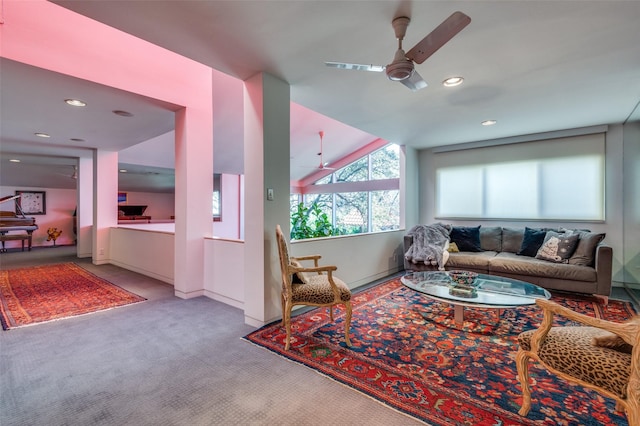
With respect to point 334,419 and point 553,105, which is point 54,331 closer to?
point 334,419

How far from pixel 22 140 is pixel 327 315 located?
621cm

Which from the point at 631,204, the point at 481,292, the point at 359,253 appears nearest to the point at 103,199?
the point at 359,253

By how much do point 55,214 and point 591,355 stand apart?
12588 mm

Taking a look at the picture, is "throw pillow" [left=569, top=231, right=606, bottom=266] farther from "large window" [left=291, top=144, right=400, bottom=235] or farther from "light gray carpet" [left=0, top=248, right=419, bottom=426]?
"large window" [left=291, top=144, right=400, bottom=235]

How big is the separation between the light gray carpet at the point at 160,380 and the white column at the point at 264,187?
0.37 meters

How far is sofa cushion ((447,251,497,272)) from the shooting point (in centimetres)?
408

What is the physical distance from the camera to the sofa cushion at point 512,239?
176 inches

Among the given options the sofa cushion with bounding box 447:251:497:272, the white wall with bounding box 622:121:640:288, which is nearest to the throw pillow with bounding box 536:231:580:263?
the sofa cushion with bounding box 447:251:497:272

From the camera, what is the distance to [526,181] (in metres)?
4.73

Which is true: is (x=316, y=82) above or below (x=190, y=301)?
above

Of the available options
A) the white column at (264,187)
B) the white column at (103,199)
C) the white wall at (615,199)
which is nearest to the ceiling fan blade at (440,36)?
the white column at (264,187)

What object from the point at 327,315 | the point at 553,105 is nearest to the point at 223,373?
the point at 327,315

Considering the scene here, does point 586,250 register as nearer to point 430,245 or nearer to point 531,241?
point 531,241

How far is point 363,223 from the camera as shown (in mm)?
8930
